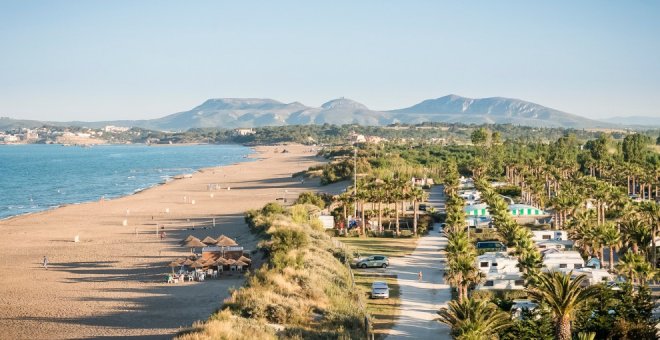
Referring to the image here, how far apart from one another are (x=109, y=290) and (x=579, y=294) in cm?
2172

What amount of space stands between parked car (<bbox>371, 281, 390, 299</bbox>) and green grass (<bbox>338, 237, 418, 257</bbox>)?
32.3 feet

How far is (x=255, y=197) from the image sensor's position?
75000 millimetres

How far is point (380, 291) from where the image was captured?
28.8 m

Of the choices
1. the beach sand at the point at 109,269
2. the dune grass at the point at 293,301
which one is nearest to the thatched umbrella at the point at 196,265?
the beach sand at the point at 109,269

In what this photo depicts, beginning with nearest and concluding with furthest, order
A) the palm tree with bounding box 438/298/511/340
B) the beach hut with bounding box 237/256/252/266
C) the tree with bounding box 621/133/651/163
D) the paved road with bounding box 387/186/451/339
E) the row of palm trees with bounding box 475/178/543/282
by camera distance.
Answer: the palm tree with bounding box 438/298/511/340 < the paved road with bounding box 387/186/451/339 < the row of palm trees with bounding box 475/178/543/282 < the beach hut with bounding box 237/256/252/266 < the tree with bounding box 621/133/651/163

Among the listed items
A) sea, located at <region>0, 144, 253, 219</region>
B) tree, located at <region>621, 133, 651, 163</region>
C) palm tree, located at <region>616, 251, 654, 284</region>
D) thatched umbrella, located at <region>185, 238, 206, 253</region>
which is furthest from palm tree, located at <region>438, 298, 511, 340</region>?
tree, located at <region>621, 133, 651, 163</region>

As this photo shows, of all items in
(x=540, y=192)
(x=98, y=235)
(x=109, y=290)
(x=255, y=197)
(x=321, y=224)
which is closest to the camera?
(x=109, y=290)

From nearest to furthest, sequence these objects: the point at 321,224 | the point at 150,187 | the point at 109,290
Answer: the point at 109,290, the point at 321,224, the point at 150,187

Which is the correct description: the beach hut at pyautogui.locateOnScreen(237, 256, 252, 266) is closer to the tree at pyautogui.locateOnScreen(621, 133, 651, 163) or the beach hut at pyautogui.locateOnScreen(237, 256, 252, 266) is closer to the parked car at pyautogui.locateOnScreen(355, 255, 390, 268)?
the parked car at pyautogui.locateOnScreen(355, 255, 390, 268)

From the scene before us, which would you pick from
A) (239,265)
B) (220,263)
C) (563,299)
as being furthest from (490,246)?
(563,299)

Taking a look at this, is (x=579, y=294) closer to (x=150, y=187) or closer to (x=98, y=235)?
(x=98, y=235)

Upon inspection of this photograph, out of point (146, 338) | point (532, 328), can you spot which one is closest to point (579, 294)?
point (532, 328)

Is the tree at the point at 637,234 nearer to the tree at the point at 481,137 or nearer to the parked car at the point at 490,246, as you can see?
the parked car at the point at 490,246

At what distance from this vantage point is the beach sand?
26578 millimetres
